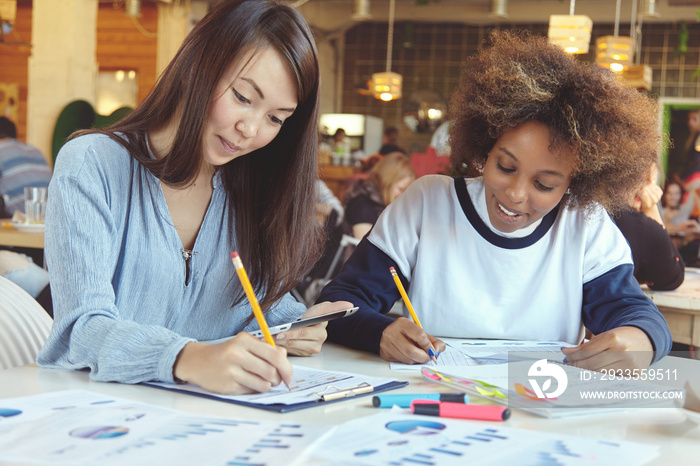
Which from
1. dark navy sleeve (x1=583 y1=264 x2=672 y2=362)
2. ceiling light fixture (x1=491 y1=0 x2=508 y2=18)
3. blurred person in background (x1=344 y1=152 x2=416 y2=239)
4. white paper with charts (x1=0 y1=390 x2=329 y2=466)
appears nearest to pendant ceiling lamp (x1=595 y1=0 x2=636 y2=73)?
ceiling light fixture (x1=491 y1=0 x2=508 y2=18)

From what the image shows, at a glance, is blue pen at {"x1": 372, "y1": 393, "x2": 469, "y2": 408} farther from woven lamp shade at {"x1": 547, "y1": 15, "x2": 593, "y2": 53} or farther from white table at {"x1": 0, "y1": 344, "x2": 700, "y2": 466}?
woven lamp shade at {"x1": 547, "y1": 15, "x2": 593, "y2": 53}

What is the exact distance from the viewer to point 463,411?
0.90m

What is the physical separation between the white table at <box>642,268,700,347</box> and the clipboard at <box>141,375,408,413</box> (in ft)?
5.69

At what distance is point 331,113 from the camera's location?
955cm

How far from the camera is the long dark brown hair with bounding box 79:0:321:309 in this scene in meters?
1.30

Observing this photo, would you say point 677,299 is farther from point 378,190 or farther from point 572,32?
point 572,32

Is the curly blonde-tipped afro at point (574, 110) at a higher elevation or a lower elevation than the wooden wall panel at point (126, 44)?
lower

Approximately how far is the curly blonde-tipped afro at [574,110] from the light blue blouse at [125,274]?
2.02ft

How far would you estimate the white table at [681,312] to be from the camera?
2.48 m

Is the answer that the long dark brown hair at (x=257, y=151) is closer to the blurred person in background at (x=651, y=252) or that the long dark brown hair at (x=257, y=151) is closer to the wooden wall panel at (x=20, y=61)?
the blurred person in background at (x=651, y=252)

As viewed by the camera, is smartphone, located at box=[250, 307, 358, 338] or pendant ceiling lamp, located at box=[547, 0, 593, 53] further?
pendant ceiling lamp, located at box=[547, 0, 593, 53]

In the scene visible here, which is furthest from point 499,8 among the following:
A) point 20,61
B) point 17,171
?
point 20,61

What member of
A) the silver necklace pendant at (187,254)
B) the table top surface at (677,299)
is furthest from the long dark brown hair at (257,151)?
the table top surface at (677,299)

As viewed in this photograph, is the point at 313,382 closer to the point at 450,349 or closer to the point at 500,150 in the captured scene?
the point at 450,349
